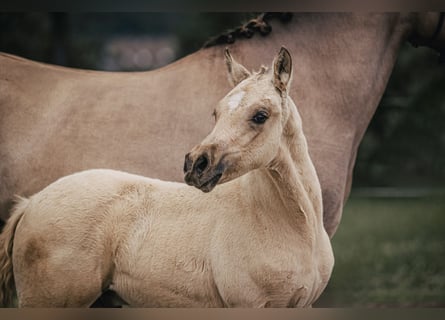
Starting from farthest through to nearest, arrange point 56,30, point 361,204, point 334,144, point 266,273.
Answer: point 361,204
point 56,30
point 334,144
point 266,273

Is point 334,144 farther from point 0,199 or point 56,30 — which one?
point 56,30

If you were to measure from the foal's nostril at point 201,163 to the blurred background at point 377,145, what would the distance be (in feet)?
7.82

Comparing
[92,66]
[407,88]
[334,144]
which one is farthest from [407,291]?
[92,66]

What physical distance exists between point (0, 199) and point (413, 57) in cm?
342

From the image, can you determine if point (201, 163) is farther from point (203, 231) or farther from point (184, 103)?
point (184, 103)

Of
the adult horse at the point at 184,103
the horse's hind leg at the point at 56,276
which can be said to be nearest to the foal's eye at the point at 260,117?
the horse's hind leg at the point at 56,276

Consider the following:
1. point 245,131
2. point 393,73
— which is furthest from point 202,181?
point 393,73

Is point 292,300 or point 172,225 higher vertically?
point 172,225

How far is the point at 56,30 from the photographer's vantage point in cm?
465

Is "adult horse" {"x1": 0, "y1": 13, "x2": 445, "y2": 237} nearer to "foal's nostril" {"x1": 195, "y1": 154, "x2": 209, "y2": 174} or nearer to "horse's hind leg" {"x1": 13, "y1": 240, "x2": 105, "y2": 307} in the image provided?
"horse's hind leg" {"x1": 13, "y1": 240, "x2": 105, "y2": 307}

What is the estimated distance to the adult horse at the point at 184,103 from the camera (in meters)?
3.21

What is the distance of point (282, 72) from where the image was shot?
2443mm

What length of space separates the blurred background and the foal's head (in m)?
2.19

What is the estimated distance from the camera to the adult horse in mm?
3205
